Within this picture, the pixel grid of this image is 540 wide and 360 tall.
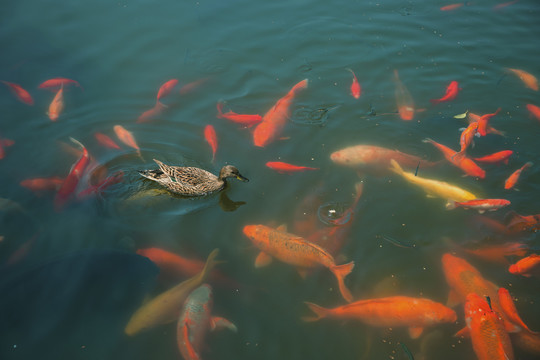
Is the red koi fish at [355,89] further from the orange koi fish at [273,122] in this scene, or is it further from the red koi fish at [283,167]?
the red koi fish at [283,167]

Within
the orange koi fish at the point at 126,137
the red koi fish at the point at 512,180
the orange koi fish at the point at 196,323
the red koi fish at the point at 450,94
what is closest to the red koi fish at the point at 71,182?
the orange koi fish at the point at 126,137

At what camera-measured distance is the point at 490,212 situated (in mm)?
6066

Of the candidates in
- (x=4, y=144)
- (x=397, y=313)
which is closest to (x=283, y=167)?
(x=397, y=313)

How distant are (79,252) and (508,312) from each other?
5.66 metres

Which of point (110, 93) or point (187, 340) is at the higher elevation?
point (110, 93)

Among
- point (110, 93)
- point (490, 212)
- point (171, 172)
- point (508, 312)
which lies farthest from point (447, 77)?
point (110, 93)

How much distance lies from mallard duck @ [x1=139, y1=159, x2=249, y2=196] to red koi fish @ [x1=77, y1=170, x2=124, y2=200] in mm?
452

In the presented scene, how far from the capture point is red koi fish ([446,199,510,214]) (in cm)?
588

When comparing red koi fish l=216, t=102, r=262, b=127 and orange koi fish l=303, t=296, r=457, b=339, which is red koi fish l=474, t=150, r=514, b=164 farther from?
red koi fish l=216, t=102, r=262, b=127

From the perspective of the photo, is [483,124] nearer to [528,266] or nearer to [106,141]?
[528,266]

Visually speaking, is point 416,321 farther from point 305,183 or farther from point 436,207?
point 305,183

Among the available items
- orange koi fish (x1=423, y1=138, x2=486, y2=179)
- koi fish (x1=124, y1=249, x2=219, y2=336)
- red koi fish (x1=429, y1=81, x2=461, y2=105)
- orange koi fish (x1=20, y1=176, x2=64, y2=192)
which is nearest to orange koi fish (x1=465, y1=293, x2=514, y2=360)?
orange koi fish (x1=423, y1=138, x2=486, y2=179)

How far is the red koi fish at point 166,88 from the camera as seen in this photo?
26.6 feet

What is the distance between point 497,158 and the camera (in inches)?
268
